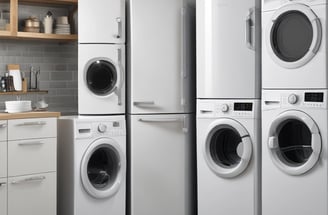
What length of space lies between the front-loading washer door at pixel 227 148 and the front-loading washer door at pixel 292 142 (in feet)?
0.84

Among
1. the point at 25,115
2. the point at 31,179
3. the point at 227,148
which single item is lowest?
the point at 31,179

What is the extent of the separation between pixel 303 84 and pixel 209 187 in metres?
1.17

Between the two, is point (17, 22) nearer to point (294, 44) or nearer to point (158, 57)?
point (158, 57)

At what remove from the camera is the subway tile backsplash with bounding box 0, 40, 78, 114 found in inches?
169

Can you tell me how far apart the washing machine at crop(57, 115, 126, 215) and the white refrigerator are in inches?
4.6

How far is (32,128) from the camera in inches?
139

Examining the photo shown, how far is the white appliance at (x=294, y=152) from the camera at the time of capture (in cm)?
296

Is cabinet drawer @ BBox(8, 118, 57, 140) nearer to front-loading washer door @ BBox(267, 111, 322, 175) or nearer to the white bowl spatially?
the white bowl

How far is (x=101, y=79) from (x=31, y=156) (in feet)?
2.83

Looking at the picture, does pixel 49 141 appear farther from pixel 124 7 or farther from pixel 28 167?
pixel 124 7

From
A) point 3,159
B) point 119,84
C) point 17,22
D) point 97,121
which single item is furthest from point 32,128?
point 17,22

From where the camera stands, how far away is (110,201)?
147 inches

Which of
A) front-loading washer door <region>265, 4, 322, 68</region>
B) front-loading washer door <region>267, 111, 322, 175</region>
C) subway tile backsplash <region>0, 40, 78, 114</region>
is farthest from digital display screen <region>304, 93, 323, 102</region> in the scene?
subway tile backsplash <region>0, 40, 78, 114</region>

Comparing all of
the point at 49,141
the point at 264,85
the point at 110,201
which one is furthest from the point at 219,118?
the point at 49,141
